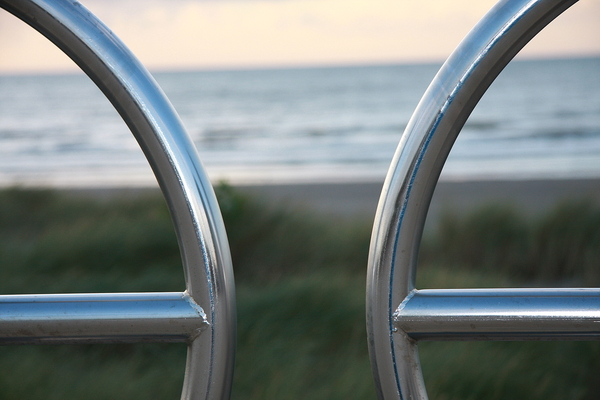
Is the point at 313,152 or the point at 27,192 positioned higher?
the point at 313,152

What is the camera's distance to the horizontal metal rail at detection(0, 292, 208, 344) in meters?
0.34

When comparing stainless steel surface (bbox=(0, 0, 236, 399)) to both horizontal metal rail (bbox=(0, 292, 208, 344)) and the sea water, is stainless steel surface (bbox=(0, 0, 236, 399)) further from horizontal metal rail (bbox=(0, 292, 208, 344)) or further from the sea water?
the sea water

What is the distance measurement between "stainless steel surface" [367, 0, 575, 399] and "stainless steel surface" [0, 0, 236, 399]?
0.31ft

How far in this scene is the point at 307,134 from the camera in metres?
16.0

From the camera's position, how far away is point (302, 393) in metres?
1.60

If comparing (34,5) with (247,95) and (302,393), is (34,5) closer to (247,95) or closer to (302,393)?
(302,393)

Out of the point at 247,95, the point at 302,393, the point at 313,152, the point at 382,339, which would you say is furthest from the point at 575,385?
the point at 247,95

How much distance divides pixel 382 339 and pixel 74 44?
0.86ft

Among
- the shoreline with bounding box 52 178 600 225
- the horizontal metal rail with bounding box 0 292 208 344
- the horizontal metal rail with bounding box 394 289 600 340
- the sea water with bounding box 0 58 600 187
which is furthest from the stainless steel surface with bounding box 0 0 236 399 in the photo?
the shoreline with bounding box 52 178 600 225

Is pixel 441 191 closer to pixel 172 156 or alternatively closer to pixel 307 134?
pixel 172 156

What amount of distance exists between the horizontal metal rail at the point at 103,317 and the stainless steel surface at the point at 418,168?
4.4 inches

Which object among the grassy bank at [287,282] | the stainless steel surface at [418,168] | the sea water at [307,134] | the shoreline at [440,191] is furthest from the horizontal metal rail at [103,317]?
the shoreline at [440,191]

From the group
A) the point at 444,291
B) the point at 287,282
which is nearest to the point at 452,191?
the point at 287,282

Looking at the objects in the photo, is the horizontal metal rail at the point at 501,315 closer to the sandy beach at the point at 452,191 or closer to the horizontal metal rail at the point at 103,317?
the horizontal metal rail at the point at 103,317
